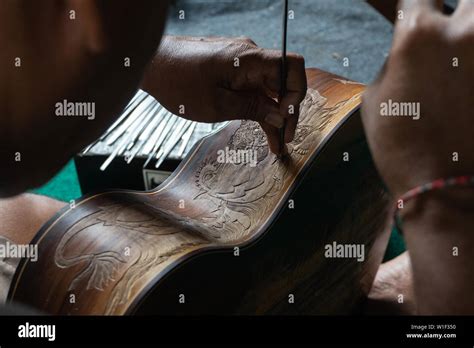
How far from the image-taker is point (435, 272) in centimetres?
40

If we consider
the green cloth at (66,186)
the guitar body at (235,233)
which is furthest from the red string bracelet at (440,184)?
the green cloth at (66,186)

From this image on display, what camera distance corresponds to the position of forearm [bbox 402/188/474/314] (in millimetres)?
393

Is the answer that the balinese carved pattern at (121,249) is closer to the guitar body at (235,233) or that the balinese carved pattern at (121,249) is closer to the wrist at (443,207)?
the guitar body at (235,233)

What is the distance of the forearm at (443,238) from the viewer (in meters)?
0.39

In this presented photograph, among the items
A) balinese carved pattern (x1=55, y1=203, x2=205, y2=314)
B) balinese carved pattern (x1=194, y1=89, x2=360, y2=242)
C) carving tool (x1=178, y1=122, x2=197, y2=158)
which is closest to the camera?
balinese carved pattern (x1=55, y1=203, x2=205, y2=314)

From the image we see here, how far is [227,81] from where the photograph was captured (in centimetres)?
71

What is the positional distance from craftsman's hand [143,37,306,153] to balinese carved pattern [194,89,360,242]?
0.9 inches

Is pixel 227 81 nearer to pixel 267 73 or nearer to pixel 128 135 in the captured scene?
pixel 267 73

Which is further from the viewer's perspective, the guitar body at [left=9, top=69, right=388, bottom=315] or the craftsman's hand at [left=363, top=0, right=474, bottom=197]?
the guitar body at [left=9, top=69, right=388, bottom=315]

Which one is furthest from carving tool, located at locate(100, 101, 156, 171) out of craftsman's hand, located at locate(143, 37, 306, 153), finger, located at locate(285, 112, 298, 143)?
finger, located at locate(285, 112, 298, 143)

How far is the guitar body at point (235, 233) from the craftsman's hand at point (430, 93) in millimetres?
240

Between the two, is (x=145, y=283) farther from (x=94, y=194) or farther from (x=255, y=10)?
(x=255, y=10)

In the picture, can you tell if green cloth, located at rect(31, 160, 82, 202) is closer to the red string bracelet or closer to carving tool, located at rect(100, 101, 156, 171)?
carving tool, located at rect(100, 101, 156, 171)

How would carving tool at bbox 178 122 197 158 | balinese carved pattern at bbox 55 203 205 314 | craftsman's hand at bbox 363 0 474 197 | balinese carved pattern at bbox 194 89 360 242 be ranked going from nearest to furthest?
craftsman's hand at bbox 363 0 474 197 → balinese carved pattern at bbox 55 203 205 314 → balinese carved pattern at bbox 194 89 360 242 → carving tool at bbox 178 122 197 158
